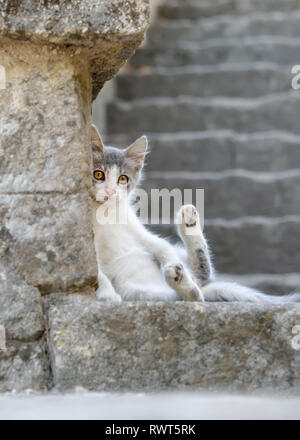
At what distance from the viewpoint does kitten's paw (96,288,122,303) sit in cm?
203

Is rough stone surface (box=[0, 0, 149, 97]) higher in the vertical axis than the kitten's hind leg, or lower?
higher

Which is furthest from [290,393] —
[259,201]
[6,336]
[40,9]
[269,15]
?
[269,15]

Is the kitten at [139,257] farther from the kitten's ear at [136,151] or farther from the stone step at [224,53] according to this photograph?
the stone step at [224,53]

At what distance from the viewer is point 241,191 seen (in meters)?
4.59

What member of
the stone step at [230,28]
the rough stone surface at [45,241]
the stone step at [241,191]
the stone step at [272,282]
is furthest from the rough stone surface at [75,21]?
the stone step at [230,28]

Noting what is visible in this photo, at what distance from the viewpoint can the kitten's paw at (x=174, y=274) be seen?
209cm

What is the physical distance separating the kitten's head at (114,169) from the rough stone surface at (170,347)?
0.59 m

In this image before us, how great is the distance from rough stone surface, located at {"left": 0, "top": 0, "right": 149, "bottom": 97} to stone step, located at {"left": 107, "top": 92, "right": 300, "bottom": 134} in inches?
129

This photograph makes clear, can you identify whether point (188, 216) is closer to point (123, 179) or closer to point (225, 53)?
point (123, 179)

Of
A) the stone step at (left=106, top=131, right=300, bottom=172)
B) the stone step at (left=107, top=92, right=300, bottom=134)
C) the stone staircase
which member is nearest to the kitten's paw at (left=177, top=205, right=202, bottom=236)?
the stone staircase

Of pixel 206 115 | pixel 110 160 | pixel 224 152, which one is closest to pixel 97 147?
pixel 110 160

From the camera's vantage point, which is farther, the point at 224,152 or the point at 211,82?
the point at 211,82

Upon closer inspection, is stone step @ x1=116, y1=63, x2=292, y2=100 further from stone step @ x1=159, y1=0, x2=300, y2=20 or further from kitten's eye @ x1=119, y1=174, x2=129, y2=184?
kitten's eye @ x1=119, y1=174, x2=129, y2=184

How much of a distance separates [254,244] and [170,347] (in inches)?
101
